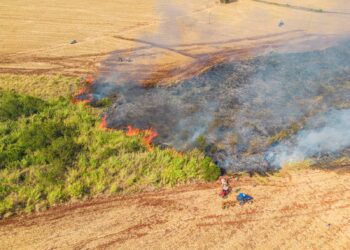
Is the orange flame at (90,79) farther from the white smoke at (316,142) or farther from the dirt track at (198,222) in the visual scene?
the white smoke at (316,142)

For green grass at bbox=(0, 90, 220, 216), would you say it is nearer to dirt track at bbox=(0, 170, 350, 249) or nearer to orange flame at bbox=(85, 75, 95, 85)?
dirt track at bbox=(0, 170, 350, 249)

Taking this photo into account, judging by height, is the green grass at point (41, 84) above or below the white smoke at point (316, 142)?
above

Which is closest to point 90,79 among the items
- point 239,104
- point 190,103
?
point 190,103

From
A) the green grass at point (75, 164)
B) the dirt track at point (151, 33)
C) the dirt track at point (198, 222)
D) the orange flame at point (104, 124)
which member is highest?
the dirt track at point (151, 33)

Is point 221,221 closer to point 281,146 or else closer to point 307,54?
point 281,146

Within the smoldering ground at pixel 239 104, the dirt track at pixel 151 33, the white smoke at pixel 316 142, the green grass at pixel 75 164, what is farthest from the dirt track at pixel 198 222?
the dirt track at pixel 151 33

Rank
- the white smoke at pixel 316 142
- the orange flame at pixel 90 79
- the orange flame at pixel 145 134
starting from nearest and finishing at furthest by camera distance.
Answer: the white smoke at pixel 316 142, the orange flame at pixel 145 134, the orange flame at pixel 90 79
